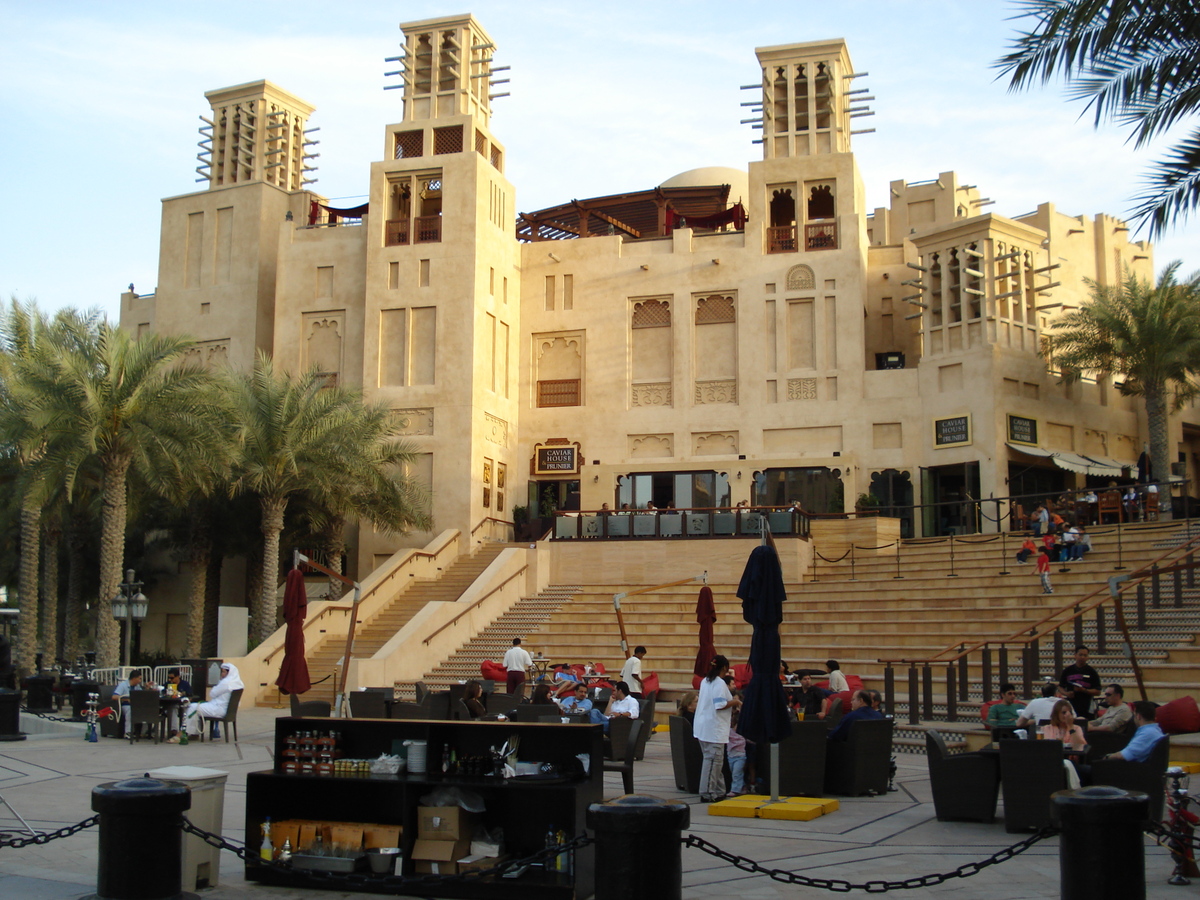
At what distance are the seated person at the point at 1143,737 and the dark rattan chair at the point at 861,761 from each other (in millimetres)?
2621

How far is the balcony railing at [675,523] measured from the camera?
29.8 meters

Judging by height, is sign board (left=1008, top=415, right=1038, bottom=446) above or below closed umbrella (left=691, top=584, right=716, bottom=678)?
above

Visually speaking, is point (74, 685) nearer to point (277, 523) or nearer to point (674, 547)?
point (277, 523)

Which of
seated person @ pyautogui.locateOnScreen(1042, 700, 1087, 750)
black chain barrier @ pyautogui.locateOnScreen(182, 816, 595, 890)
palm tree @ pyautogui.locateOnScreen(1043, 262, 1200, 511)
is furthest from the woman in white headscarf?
palm tree @ pyautogui.locateOnScreen(1043, 262, 1200, 511)

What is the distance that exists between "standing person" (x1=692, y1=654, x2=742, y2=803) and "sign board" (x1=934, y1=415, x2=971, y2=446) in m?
22.5

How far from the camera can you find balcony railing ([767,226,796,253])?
35.8m

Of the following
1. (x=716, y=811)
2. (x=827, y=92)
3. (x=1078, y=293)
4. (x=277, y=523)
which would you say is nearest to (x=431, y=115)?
Result: (x=827, y=92)

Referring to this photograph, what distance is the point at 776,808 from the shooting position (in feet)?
35.0

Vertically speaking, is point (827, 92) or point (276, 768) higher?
point (827, 92)

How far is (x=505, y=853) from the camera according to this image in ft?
27.1

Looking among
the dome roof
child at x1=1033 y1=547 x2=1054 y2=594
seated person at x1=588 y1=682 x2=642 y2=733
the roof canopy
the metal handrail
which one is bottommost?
seated person at x1=588 y1=682 x2=642 y2=733

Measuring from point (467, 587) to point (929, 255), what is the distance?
51.4ft

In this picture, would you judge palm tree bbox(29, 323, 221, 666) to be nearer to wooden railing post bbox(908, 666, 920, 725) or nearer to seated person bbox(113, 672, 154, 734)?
seated person bbox(113, 672, 154, 734)

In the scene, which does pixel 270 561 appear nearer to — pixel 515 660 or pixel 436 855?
pixel 515 660
